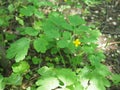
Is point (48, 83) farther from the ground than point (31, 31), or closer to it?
closer to it

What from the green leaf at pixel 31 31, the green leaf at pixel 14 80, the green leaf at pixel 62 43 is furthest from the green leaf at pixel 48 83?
the green leaf at pixel 31 31

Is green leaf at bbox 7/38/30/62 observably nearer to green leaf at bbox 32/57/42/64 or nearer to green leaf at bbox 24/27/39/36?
green leaf at bbox 24/27/39/36

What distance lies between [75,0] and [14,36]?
48.0 inches

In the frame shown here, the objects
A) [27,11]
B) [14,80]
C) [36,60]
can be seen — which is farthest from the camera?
[36,60]

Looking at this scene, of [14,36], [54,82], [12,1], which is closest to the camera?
[54,82]

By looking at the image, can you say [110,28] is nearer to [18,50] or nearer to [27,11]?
[27,11]

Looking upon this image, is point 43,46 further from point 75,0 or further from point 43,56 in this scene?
point 75,0

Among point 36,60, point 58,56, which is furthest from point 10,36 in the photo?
point 58,56

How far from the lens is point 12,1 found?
3.04 metres

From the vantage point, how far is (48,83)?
169cm

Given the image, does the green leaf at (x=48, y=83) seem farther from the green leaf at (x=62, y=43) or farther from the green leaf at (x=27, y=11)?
the green leaf at (x=27, y=11)

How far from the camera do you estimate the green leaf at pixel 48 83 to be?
5.49 ft

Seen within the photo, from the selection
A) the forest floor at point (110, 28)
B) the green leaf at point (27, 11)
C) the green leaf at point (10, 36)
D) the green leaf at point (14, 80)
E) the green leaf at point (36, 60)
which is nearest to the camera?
the green leaf at point (14, 80)

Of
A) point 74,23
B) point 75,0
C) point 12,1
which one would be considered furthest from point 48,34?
point 75,0
